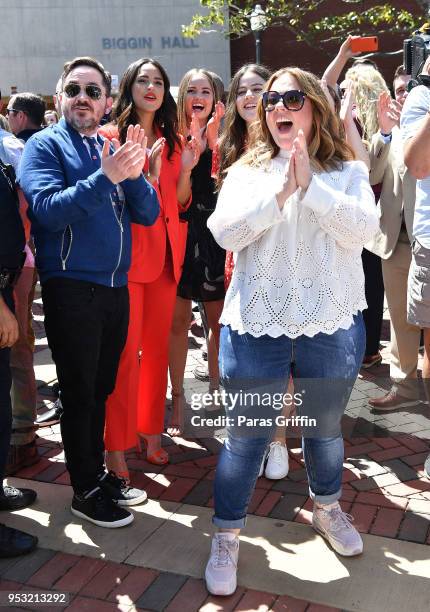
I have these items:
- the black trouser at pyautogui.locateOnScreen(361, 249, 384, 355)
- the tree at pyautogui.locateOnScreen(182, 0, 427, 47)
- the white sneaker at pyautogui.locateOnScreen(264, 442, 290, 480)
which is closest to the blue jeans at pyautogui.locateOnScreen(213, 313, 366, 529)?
the white sneaker at pyautogui.locateOnScreen(264, 442, 290, 480)

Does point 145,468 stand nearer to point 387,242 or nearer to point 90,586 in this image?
point 90,586

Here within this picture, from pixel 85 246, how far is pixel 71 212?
223mm

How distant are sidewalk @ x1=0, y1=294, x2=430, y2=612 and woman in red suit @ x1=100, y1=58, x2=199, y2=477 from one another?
0.30 meters

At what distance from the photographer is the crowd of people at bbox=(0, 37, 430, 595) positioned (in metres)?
2.53

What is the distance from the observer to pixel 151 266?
136 inches

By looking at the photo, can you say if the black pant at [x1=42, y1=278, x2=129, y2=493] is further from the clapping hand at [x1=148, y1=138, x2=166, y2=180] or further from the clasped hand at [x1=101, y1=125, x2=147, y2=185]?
the clapping hand at [x1=148, y1=138, x2=166, y2=180]

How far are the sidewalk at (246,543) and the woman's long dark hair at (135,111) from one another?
1743mm

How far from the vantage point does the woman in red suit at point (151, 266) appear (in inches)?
135

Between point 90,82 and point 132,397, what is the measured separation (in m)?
1.52

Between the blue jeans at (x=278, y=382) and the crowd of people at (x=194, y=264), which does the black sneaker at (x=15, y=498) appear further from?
the blue jeans at (x=278, y=382)

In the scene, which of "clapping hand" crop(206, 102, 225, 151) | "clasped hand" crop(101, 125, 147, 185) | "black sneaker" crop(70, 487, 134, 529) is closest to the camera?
"clasped hand" crop(101, 125, 147, 185)

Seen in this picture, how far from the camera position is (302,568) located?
2.79 meters

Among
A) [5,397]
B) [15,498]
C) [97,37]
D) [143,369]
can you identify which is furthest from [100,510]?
[97,37]

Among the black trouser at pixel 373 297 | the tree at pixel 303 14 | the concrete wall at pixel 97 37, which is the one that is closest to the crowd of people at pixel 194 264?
the black trouser at pixel 373 297
